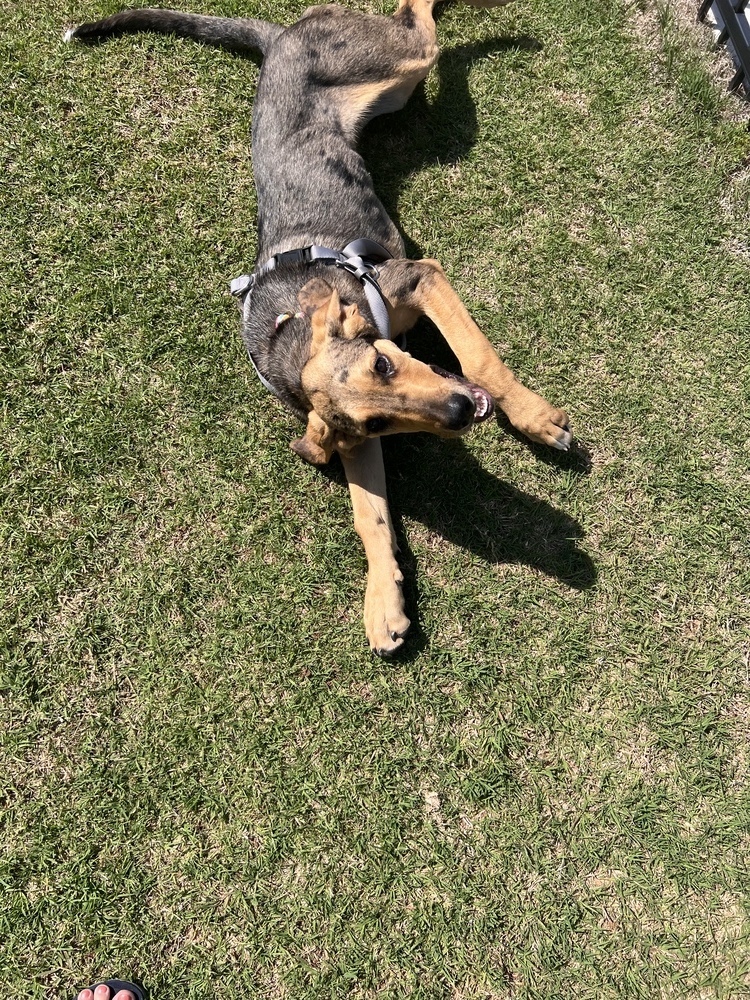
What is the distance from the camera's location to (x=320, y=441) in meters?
3.89

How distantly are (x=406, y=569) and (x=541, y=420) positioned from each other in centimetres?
130

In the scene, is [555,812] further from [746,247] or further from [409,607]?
[746,247]

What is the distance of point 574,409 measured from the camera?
4766mm

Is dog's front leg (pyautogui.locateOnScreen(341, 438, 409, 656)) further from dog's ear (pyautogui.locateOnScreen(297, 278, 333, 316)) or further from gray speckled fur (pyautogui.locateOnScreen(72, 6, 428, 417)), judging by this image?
dog's ear (pyautogui.locateOnScreen(297, 278, 333, 316))

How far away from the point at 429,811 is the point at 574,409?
2.78 metres

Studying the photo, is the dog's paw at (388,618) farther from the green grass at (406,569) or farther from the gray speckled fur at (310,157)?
the gray speckled fur at (310,157)

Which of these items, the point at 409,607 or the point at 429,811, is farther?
the point at 409,607

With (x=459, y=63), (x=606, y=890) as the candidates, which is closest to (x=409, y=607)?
(x=606, y=890)

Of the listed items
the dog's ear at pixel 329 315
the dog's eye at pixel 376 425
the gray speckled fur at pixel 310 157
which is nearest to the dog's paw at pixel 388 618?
the dog's eye at pixel 376 425

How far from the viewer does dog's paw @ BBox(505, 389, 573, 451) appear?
4.36 metres

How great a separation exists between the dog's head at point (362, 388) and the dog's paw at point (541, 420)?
51 centimetres

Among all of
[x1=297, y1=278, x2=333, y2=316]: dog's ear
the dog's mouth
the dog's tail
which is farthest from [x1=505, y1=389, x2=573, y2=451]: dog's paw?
the dog's tail

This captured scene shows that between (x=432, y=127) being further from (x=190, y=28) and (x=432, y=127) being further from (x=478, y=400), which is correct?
(x=478, y=400)

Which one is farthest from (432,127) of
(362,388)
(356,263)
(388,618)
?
(388,618)
